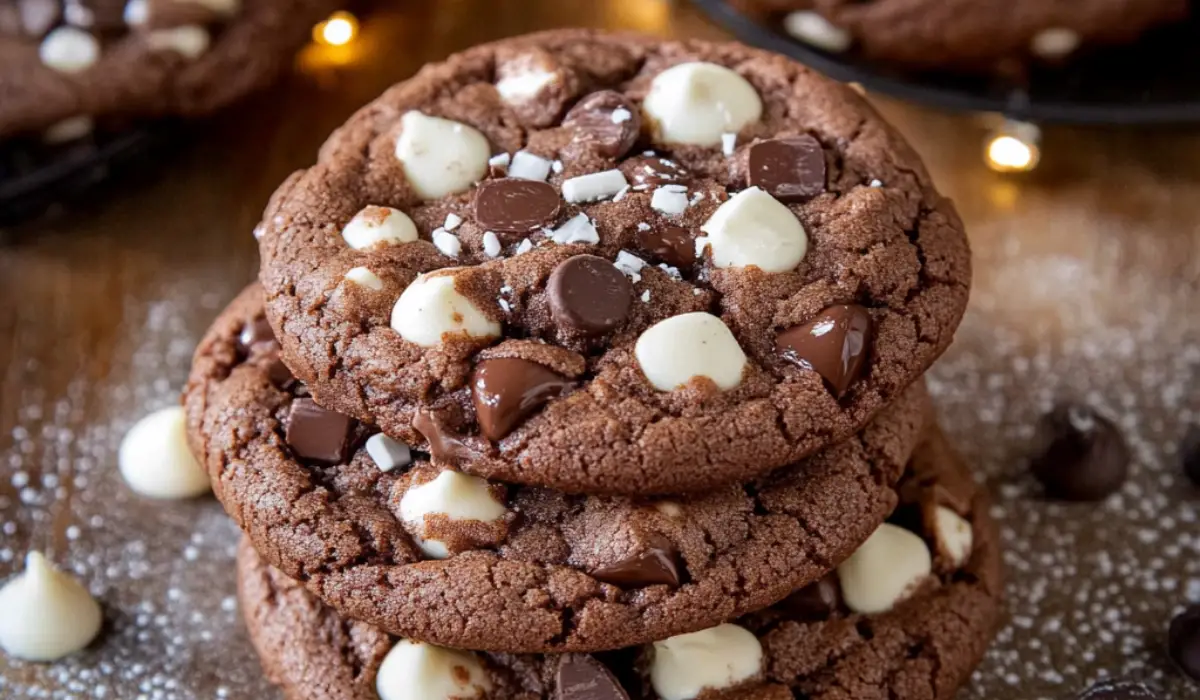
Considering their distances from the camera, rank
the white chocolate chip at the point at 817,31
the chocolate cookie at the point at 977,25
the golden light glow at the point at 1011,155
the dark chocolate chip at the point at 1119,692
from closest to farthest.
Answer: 1. the dark chocolate chip at the point at 1119,692
2. the chocolate cookie at the point at 977,25
3. the white chocolate chip at the point at 817,31
4. the golden light glow at the point at 1011,155

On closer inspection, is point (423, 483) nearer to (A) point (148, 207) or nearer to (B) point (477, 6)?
(A) point (148, 207)

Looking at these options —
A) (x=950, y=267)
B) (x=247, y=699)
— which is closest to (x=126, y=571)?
(x=247, y=699)

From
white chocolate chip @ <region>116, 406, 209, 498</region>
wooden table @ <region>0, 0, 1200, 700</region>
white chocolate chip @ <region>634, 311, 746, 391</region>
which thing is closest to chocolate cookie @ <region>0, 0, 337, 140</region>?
wooden table @ <region>0, 0, 1200, 700</region>

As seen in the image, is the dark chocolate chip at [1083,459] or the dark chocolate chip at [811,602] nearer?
the dark chocolate chip at [811,602]

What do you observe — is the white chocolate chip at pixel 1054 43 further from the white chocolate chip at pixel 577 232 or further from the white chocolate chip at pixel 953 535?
the white chocolate chip at pixel 577 232

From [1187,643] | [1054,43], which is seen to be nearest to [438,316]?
[1187,643]

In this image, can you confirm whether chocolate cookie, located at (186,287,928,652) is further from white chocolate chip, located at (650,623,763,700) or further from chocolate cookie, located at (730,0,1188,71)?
chocolate cookie, located at (730,0,1188,71)

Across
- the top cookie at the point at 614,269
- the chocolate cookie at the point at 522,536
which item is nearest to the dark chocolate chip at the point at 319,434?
the chocolate cookie at the point at 522,536
